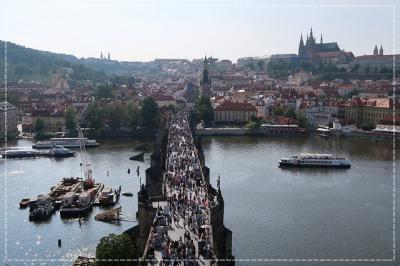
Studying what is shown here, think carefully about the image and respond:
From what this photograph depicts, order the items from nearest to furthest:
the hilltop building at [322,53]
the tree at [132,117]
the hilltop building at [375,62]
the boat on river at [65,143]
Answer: the boat on river at [65,143], the tree at [132,117], the hilltop building at [375,62], the hilltop building at [322,53]

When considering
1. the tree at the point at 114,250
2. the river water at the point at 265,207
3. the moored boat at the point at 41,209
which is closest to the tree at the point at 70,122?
the river water at the point at 265,207

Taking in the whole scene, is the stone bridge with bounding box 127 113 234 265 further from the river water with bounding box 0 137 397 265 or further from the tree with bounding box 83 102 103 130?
the tree with bounding box 83 102 103 130

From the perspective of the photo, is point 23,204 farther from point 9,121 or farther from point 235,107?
point 235,107

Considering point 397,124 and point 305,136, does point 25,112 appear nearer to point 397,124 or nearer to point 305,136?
point 305,136

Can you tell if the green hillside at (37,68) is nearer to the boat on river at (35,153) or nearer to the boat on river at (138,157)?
the boat on river at (35,153)

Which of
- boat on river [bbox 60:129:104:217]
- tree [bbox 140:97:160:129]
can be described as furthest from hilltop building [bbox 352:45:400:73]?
boat on river [bbox 60:129:104:217]

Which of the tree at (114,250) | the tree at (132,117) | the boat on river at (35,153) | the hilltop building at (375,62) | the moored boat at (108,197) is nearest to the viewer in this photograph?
the tree at (114,250)

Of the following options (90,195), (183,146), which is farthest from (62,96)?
(90,195)
